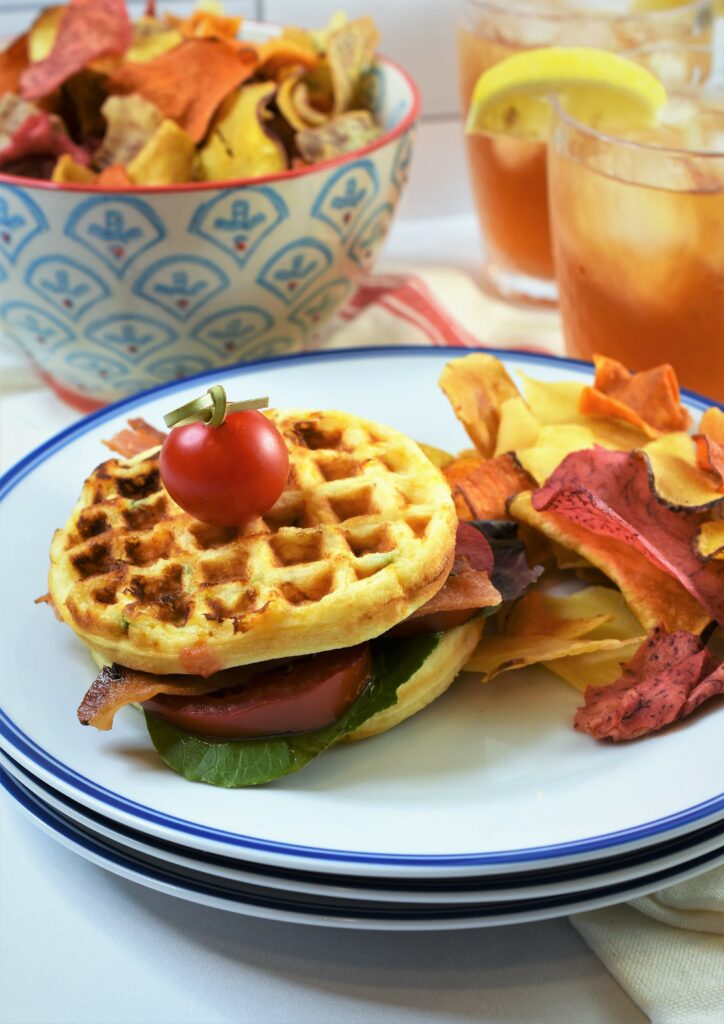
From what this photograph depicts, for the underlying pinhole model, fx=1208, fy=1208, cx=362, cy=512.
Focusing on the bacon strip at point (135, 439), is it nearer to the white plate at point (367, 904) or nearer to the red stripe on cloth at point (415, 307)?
the white plate at point (367, 904)

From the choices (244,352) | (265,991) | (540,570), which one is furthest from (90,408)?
(265,991)

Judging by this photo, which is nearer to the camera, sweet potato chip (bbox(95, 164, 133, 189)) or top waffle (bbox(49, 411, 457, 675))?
top waffle (bbox(49, 411, 457, 675))

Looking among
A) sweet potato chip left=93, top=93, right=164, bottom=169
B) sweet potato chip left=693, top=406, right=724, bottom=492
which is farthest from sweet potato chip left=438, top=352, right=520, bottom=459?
sweet potato chip left=93, top=93, right=164, bottom=169

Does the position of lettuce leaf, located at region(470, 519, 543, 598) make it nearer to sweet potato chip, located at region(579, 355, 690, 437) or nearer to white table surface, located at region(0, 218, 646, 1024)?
sweet potato chip, located at region(579, 355, 690, 437)

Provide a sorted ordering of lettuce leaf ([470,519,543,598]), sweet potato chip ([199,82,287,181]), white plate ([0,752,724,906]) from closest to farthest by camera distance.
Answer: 1. white plate ([0,752,724,906])
2. lettuce leaf ([470,519,543,598])
3. sweet potato chip ([199,82,287,181])

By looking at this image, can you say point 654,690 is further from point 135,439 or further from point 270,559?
point 135,439

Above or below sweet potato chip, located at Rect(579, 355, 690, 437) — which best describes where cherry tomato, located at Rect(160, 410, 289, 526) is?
above
